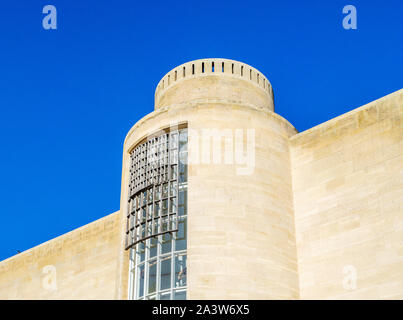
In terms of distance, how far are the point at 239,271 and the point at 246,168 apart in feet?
9.17

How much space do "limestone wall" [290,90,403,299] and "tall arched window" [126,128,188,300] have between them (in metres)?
3.17

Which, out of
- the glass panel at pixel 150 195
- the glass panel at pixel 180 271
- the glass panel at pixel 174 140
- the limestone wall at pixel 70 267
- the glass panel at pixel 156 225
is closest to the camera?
the glass panel at pixel 180 271

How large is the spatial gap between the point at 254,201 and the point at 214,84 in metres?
4.26

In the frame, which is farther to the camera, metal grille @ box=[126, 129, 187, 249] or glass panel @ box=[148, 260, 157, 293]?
metal grille @ box=[126, 129, 187, 249]

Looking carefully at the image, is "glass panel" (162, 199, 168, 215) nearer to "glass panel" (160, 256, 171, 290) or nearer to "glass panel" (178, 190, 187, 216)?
"glass panel" (178, 190, 187, 216)

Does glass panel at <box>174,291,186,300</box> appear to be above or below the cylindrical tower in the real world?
below

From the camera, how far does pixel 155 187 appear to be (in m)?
18.1

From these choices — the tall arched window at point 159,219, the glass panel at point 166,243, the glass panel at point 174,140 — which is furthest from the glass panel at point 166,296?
the glass panel at point 174,140

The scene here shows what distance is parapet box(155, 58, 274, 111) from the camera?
1972 centimetres

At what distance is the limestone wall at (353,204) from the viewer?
1603 centimetres

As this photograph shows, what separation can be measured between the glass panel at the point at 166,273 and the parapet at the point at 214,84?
4856 millimetres

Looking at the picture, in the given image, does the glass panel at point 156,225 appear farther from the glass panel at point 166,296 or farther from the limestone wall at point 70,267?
the limestone wall at point 70,267

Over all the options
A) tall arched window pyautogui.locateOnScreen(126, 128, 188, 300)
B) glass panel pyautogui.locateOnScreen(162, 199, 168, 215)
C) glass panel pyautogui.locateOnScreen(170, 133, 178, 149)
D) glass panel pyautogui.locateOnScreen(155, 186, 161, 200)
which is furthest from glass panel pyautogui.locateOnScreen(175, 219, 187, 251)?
glass panel pyautogui.locateOnScreen(170, 133, 178, 149)
